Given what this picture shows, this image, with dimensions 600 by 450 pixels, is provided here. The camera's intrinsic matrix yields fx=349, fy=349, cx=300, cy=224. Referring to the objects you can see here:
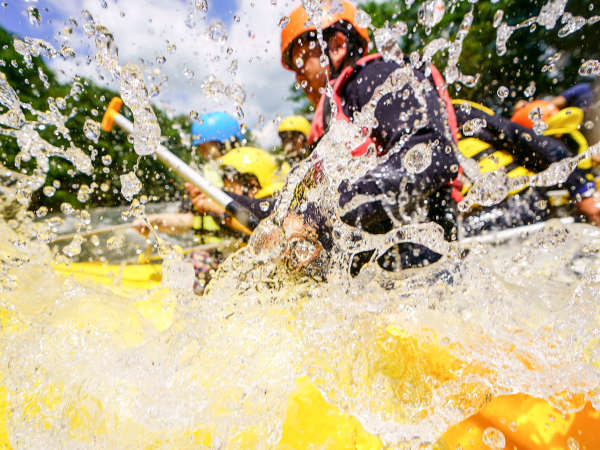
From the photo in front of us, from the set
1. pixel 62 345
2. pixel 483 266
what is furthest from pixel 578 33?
pixel 62 345

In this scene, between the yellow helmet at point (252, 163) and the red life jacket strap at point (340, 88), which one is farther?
the yellow helmet at point (252, 163)

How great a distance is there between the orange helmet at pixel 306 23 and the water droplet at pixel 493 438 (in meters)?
1.48

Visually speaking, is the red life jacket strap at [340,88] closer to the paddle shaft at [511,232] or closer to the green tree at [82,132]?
the green tree at [82,132]

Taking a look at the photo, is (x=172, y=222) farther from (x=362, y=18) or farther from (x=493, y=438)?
(x=493, y=438)

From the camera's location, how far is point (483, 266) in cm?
114

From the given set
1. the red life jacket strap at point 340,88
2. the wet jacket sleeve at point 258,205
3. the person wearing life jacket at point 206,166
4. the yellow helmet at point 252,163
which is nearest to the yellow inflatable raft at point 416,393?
the red life jacket strap at point 340,88

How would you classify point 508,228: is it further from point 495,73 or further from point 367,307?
point 367,307

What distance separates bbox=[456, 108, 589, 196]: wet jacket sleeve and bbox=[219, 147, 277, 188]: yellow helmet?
1.71 metres

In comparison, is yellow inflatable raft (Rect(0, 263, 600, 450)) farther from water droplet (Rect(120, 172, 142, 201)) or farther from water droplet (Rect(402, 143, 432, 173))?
water droplet (Rect(120, 172, 142, 201))

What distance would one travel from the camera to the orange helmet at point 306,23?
1.46 metres

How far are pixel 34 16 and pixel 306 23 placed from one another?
105 cm

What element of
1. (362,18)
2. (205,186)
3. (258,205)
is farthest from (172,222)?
(362,18)

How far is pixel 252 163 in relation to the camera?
301cm

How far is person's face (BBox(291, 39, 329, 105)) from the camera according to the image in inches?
60.3
